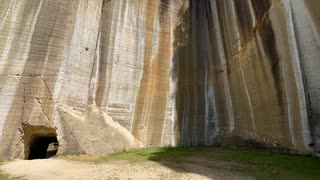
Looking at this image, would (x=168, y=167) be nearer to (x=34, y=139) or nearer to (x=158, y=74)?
(x=34, y=139)

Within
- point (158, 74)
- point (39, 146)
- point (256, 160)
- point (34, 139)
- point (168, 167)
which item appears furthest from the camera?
point (158, 74)

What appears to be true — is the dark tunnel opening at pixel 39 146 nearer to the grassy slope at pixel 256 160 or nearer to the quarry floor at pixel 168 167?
the quarry floor at pixel 168 167

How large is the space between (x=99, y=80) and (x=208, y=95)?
6412 mm

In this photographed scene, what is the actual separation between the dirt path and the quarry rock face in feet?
7.79

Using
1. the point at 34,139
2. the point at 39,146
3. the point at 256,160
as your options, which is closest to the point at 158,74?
the point at 34,139

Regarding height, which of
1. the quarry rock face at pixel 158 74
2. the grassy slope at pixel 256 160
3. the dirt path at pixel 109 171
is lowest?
the dirt path at pixel 109 171

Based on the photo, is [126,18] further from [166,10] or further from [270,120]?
[270,120]

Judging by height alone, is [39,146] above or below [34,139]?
below

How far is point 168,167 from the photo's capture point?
36.7 feet

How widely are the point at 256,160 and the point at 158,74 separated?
8417 millimetres

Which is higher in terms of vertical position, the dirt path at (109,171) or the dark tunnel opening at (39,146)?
the dark tunnel opening at (39,146)

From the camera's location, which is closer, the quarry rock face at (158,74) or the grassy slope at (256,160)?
the grassy slope at (256,160)

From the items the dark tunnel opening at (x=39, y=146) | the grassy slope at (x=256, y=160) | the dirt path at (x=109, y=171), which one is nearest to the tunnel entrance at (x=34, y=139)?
the dark tunnel opening at (x=39, y=146)

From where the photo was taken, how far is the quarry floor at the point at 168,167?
9758mm
